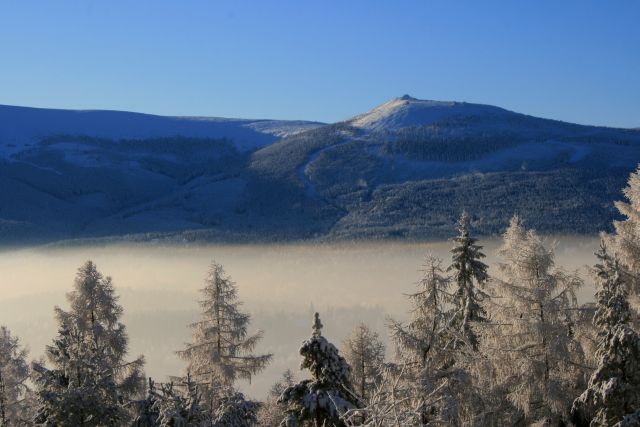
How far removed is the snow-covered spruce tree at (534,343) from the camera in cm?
1848

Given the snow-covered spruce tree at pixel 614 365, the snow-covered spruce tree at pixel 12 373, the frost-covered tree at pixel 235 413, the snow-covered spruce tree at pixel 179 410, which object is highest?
the snow-covered spruce tree at pixel 614 365

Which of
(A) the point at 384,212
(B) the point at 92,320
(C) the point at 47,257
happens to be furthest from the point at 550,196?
(B) the point at 92,320

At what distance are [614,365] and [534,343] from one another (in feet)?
7.60

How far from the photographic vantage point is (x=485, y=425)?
20141 mm

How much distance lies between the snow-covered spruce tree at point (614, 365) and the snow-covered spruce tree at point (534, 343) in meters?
1.07

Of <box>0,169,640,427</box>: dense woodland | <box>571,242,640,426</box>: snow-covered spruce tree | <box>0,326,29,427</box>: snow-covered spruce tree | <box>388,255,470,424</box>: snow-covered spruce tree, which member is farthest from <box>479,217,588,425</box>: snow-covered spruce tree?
<box>0,326,29,427</box>: snow-covered spruce tree

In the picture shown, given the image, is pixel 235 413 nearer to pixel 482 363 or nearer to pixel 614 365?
pixel 482 363

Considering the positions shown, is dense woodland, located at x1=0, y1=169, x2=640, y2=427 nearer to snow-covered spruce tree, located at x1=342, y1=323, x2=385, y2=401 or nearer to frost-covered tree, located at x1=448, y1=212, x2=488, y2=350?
frost-covered tree, located at x1=448, y1=212, x2=488, y2=350

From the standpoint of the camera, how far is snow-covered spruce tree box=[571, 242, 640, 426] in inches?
658

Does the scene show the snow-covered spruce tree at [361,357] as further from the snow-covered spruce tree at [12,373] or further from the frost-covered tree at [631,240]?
the snow-covered spruce tree at [12,373]

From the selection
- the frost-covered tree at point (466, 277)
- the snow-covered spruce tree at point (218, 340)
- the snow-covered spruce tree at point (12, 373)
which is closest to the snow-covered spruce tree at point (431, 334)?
the frost-covered tree at point (466, 277)

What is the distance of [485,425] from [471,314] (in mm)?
3507

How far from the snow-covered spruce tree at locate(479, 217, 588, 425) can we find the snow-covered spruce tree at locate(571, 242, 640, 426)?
1.07 meters

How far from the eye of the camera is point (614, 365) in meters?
17.0
